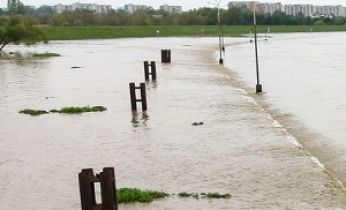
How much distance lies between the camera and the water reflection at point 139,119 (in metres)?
Answer: 15.7

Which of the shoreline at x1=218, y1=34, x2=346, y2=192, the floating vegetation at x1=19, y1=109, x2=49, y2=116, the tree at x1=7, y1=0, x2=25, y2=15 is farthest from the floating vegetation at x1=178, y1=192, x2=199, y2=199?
the tree at x1=7, y1=0, x2=25, y2=15

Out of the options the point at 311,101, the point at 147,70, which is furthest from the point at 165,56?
the point at 311,101

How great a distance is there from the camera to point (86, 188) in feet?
25.7

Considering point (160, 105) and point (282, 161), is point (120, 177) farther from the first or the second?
point (160, 105)

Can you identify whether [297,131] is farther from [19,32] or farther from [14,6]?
[14,6]

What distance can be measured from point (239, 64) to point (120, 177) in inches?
1160

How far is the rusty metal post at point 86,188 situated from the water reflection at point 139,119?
24.8 ft

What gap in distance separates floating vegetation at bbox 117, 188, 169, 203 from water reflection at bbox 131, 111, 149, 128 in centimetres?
602

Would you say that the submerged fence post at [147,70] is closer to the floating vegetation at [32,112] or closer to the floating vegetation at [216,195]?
the floating vegetation at [32,112]

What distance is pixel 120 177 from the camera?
10.7m

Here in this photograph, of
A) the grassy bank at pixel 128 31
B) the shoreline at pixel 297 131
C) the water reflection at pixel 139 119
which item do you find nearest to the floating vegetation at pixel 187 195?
the shoreline at pixel 297 131

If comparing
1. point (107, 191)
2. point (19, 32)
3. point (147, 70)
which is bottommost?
point (107, 191)

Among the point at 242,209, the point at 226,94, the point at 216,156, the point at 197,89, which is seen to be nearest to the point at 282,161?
the point at 216,156

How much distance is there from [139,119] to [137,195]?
7.26 m
